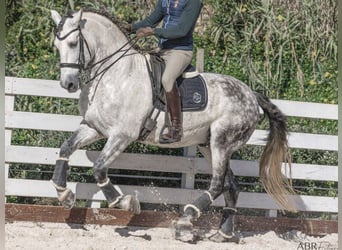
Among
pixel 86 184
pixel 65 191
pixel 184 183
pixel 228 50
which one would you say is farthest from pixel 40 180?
pixel 228 50

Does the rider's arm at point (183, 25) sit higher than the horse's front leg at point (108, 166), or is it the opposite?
the rider's arm at point (183, 25)

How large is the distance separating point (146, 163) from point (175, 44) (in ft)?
5.12

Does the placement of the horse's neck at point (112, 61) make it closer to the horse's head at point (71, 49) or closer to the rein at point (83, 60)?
the rein at point (83, 60)

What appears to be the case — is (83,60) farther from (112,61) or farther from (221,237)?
(221,237)

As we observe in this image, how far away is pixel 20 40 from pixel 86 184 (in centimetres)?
308

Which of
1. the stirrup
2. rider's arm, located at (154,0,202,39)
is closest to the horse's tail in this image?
the stirrup

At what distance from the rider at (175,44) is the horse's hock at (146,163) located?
113 centimetres

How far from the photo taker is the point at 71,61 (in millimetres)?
5641

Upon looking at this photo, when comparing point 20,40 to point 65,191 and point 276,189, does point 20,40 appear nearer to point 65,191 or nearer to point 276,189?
point 65,191

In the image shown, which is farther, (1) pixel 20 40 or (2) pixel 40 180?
(1) pixel 20 40

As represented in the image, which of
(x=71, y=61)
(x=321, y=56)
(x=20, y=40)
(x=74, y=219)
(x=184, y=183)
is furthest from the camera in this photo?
(x=321, y=56)

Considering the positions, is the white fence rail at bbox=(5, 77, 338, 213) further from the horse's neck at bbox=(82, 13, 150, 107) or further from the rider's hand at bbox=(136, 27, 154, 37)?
the rider's hand at bbox=(136, 27, 154, 37)

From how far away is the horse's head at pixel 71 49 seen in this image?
559cm

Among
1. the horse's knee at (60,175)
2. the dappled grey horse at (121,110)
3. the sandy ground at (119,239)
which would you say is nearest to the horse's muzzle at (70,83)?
the dappled grey horse at (121,110)
